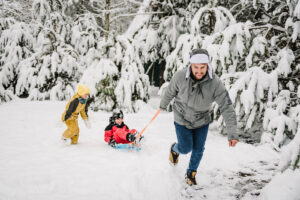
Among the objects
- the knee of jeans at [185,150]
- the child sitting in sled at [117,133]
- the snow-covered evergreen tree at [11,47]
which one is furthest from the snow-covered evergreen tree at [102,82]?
the knee of jeans at [185,150]

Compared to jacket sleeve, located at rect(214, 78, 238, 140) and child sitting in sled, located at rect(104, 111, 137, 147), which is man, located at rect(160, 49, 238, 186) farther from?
child sitting in sled, located at rect(104, 111, 137, 147)

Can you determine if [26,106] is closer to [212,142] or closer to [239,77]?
[212,142]

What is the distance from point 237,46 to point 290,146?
13.4 ft

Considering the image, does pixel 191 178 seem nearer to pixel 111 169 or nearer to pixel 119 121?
pixel 111 169

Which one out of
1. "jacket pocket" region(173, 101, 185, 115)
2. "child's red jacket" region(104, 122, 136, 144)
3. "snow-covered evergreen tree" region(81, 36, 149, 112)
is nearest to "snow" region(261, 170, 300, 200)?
"jacket pocket" region(173, 101, 185, 115)

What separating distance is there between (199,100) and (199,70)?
Result: 40cm

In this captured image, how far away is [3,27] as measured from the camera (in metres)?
10.9

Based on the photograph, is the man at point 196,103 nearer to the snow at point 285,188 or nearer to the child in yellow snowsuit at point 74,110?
the snow at point 285,188

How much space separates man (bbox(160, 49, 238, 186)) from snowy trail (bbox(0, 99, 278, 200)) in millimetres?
496

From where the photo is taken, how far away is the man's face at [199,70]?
257cm

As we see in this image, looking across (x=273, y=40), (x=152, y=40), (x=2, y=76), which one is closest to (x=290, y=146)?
(x=273, y=40)

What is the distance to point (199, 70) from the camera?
258 cm

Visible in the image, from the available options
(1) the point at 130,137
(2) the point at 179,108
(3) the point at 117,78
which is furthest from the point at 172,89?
(3) the point at 117,78

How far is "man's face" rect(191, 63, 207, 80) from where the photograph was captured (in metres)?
2.57
